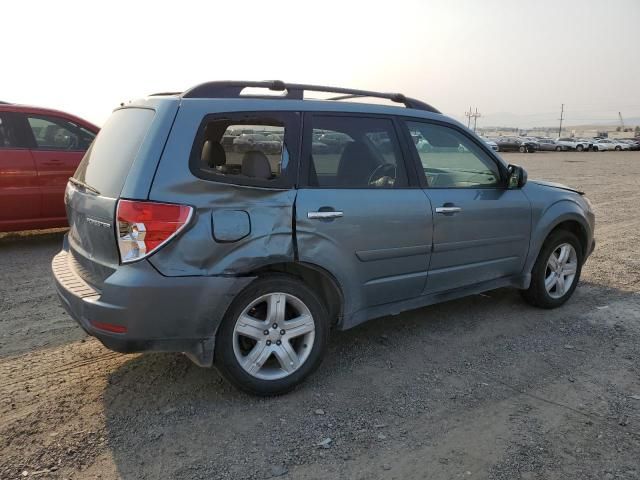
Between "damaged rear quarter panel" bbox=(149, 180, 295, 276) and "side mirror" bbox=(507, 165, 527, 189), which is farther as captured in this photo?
"side mirror" bbox=(507, 165, 527, 189)

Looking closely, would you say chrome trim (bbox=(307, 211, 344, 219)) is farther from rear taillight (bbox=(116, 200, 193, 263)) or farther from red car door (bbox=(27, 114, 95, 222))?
red car door (bbox=(27, 114, 95, 222))

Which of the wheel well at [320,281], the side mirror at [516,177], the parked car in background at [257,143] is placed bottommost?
the wheel well at [320,281]

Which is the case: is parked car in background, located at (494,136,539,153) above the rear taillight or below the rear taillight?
below

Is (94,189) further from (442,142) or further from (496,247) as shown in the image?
(496,247)

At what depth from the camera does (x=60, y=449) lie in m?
2.86

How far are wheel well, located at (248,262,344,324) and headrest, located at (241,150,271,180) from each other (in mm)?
554

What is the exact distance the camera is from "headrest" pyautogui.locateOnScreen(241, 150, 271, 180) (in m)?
3.40

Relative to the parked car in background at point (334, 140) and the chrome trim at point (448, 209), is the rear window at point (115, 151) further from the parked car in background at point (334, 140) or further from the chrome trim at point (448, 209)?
the chrome trim at point (448, 209)

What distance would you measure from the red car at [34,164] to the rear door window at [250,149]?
417 centimetres

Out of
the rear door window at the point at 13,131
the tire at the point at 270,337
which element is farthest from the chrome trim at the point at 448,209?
the rear door window at the point at 13,131

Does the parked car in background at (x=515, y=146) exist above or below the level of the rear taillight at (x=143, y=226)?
below

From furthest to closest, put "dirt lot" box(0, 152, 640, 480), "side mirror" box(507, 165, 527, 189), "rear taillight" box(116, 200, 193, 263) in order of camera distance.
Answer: "side mirror" box(507, 165, 527, 189), "rear taillight" box(116, 200, 193, 263), "dirt lot" box(0, 152, 640, 480)

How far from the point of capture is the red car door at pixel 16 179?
6.71 meters

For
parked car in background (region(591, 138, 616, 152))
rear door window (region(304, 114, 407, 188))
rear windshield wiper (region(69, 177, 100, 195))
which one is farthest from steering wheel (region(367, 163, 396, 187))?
parked car in background (region(591, 138, 616, 152))
